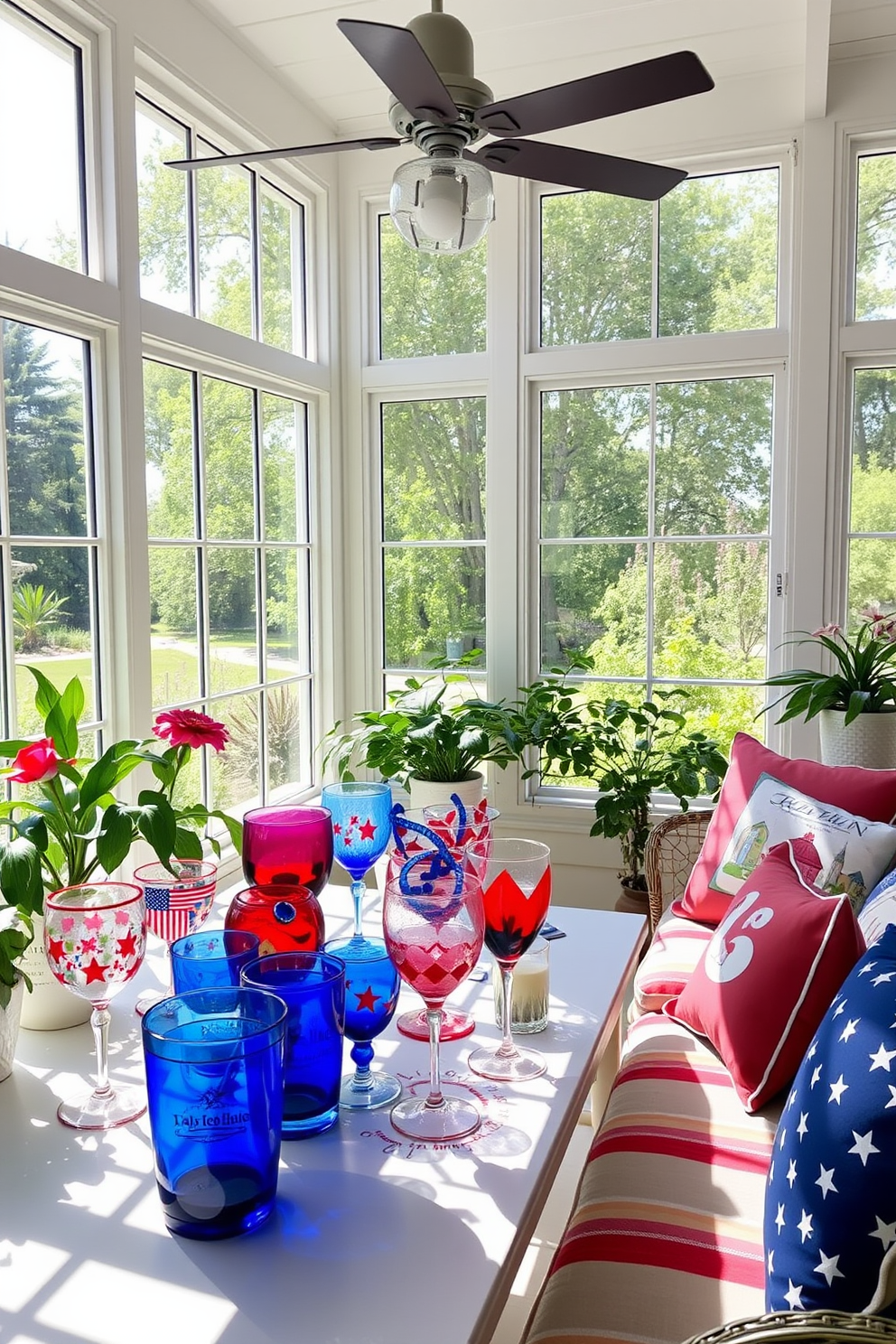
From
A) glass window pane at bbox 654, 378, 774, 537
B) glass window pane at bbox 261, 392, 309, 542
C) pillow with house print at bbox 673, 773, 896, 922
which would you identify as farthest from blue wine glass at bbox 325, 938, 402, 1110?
glass window pane at bbox 654, 378, 774, 537

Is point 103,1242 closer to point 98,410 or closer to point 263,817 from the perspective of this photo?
point 263,817

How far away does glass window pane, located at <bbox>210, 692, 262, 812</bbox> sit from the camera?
124 inches

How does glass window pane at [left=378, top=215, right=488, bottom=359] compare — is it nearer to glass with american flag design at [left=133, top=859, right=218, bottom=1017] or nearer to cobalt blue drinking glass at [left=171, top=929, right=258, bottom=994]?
glass with american flag design at [left=133, top=859, right=218, bottom=1017]

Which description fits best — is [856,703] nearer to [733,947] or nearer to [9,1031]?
[733,947]

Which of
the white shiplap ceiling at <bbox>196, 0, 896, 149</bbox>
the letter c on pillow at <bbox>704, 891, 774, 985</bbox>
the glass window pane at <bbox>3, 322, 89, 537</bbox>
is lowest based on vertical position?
the letter c on pillow at <bbox>704, 891, 774, 985</bbox>

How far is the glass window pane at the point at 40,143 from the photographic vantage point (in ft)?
7.36

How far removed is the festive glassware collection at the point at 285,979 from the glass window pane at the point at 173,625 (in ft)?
4.86

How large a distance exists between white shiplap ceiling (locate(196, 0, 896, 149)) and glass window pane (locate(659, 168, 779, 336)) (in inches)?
7.2

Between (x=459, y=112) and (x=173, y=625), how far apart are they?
173 cm

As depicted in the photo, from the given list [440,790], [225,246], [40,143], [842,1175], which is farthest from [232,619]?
[842,1175]

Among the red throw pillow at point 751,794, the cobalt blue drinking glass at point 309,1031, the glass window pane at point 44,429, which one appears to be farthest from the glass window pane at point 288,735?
the cobalt blue drinking glass at point 309,1031

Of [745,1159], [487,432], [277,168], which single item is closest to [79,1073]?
[745,1159]

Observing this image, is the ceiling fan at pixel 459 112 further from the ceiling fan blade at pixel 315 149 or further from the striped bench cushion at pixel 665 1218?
the striped bench cushion at pixel 665 1218

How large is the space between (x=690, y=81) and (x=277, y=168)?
2.36 metres
